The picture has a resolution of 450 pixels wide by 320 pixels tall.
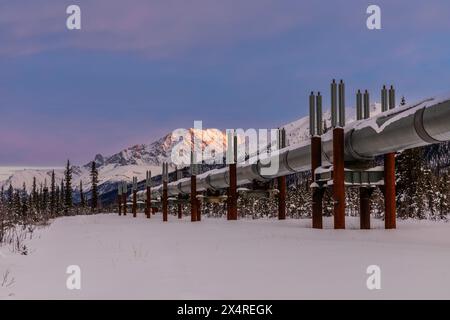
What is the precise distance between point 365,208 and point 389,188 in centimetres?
129

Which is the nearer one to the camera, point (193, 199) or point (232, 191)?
point (232, 191)

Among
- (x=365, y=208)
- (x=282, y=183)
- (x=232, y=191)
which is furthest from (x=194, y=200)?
(x=365, y=208)

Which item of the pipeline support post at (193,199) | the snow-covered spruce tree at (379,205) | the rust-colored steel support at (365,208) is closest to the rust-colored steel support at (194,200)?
the pipeline support post at (193,199)

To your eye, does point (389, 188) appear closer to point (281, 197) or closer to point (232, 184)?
point (281, 197)

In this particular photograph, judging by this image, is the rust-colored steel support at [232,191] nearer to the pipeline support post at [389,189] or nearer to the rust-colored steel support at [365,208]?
the rust-colored steel support at [365,208]

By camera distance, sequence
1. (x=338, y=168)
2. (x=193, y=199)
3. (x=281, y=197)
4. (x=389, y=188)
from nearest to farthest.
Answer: (x=338, y=168)
(x=389, y=188)
(x=281, y=197)
(x=193, y=199)

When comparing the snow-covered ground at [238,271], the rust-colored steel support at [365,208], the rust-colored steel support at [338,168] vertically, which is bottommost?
the snow-covered ground at [238,271]

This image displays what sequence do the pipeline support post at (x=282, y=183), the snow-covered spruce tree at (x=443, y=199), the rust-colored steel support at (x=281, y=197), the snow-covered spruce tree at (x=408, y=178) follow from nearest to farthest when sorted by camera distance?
the pipeline support post at (x=282, y=183), the rust-colored steel support at (x=281, y=197), the snow-covered spruce tree at (x=408, y=178), the snow-covered spruce tree at (x=443, y=199)

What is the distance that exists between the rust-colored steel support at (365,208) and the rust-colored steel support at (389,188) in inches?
33.2

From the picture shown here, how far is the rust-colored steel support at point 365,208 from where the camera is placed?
1791 centimetres

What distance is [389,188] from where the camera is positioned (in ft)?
56.1

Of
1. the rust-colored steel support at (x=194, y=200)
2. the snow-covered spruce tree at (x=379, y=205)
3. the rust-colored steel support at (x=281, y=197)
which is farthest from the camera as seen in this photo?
the snow-covered spruce tree at (x=379, y=205)

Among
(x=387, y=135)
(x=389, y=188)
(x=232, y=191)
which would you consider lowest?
(x=389, y=188)
